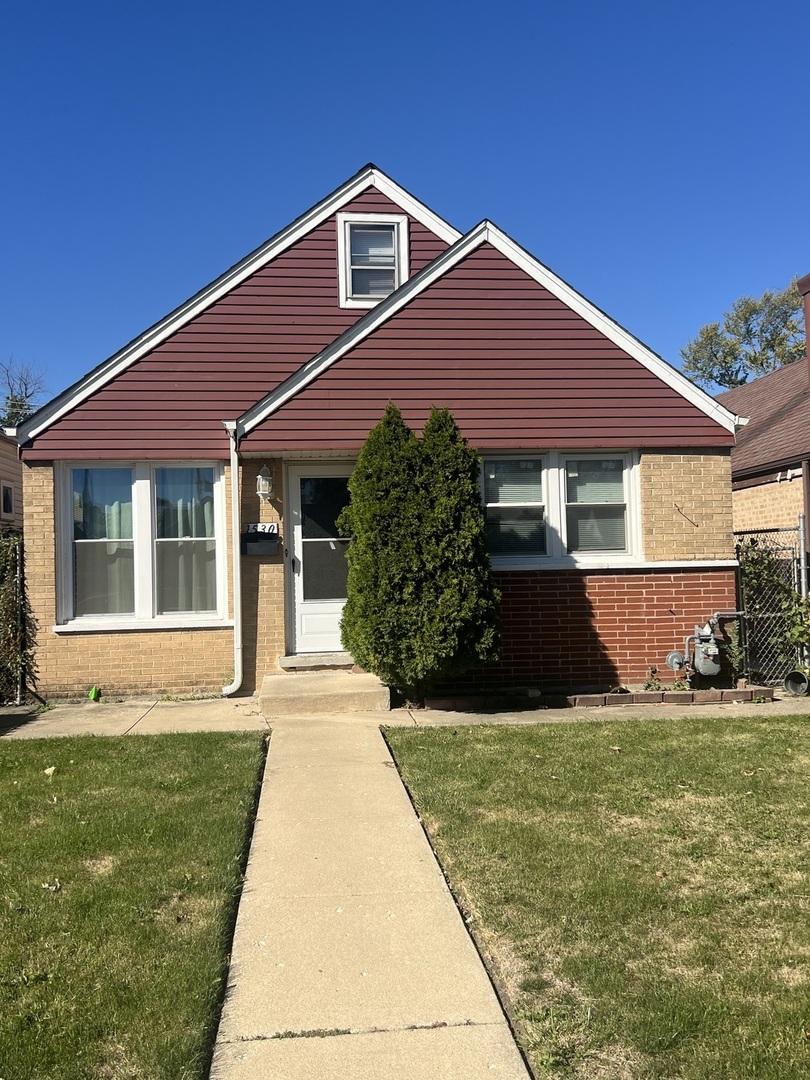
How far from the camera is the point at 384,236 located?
10.9 meters

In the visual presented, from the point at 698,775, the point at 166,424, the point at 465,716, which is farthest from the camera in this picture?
the point at 166,424

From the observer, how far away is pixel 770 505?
15.2 meters

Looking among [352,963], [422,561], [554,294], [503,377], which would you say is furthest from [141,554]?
[352,963]

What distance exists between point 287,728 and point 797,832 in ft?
14.5

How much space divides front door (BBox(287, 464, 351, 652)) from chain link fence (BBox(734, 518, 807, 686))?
4.72 metres

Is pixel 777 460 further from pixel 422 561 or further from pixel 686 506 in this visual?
pixel 422 561

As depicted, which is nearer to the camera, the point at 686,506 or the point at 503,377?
the point at 503,377

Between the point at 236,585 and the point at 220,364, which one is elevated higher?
the point at 220,364

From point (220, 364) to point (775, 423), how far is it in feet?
38.1

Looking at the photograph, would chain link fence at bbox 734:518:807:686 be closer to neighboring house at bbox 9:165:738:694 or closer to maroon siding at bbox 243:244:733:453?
neighboring house at bbox 9:165:738:694

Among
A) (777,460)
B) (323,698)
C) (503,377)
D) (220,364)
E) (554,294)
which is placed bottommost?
(323,698)

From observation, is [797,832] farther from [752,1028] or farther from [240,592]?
[240,592]

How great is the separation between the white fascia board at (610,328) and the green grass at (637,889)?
4.05 m

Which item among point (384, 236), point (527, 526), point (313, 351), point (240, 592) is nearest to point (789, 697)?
point (527, 526)
